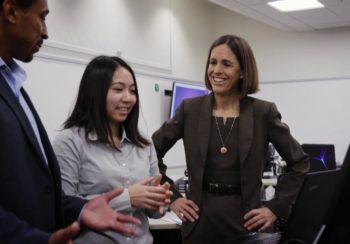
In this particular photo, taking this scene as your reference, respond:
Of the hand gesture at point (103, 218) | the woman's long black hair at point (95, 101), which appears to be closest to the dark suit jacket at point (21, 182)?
the hand gesture at point (103, 218)

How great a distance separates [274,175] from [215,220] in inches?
127

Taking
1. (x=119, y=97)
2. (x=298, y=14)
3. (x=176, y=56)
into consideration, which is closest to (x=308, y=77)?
(x=298, y=14)

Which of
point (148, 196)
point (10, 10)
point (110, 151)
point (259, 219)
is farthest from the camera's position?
point (259, 219)

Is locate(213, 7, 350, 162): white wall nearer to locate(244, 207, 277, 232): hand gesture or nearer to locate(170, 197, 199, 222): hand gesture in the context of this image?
locate(244, 207, 277, 232): hand gesture

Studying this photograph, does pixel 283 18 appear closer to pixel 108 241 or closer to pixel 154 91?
pixel 154 91

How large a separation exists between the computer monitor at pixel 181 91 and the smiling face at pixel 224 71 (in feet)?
10.7

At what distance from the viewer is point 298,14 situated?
5.49 metres

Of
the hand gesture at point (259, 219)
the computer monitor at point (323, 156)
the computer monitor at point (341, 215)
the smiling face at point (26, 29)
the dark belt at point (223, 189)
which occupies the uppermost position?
the smiling face at point (26, 29)

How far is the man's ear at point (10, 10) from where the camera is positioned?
42.8 inches

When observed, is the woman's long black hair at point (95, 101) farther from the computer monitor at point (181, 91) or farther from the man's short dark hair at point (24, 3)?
the computer monitor at point (181, 91)

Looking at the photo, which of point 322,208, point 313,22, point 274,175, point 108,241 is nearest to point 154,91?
point 274,175

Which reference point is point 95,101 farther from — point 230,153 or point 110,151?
point 230,153

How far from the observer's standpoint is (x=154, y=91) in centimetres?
520

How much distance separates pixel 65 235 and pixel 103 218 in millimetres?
150
